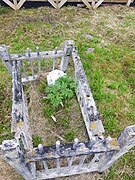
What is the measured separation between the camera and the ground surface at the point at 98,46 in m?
3.47

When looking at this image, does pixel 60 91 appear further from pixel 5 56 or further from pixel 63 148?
pixel 63 148

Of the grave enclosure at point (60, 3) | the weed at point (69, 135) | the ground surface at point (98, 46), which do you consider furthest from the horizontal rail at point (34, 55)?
the grave enclosure at point (60, 3)

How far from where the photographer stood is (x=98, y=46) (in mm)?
4914

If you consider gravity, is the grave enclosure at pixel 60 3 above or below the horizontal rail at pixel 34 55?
above

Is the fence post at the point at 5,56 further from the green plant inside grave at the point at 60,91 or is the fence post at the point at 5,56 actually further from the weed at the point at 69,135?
the weed at the point at 69,135

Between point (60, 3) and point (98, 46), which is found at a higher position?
point (60, 3)

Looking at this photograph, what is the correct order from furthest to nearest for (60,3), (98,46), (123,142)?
1. (60,3)
2. (98,46)
3. (123,142)

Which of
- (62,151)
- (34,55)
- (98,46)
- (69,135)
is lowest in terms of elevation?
(69,135)

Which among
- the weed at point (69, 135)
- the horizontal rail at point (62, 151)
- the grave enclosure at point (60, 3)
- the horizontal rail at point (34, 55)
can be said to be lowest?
the weed at point (69, 135)

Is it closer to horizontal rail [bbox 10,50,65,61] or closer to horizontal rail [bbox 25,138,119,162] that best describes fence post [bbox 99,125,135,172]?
horizontal rail [bbox 25,138,119,162]

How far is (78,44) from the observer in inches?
192

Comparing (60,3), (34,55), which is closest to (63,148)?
(34,55)

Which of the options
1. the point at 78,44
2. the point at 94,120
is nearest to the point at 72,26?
the point at 78,44

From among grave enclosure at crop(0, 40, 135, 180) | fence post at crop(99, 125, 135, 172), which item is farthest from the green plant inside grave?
fence post at crop(99, 125, 135, 172)
